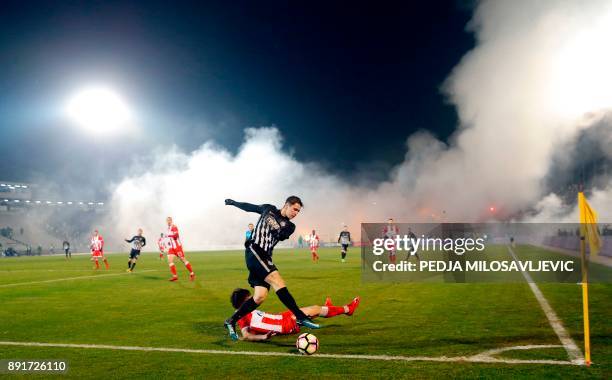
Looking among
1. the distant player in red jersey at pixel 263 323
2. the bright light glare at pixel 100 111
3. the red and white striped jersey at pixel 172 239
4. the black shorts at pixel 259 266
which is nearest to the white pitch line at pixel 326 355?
the distant player in red jersey at pixel 263 323

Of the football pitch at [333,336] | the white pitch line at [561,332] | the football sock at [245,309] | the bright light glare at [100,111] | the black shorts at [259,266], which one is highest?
the bright light glare at [100,111]

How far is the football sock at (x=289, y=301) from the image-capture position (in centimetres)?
738

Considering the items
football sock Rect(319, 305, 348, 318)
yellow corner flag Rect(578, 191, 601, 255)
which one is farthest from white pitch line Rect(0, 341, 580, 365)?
football sock Rect(319, 305, 348, 318)

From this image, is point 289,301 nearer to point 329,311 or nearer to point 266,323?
point 266,323

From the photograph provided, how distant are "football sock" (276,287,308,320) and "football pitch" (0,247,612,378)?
42cm

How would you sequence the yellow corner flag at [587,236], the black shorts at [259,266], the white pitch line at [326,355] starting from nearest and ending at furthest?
the yellow corner flag at [587,236] → the white pitch line at [326,355] → the black shorts at [259,266]

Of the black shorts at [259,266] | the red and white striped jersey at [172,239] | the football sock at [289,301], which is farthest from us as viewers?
the red and white striped jersey at [172,239]

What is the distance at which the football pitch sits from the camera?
19.2 ft

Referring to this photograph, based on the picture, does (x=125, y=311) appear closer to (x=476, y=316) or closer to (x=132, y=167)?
(x=476, y=316)

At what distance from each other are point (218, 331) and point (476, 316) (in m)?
4.81

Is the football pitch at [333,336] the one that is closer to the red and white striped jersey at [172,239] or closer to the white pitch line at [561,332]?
the white pitch line at [561,332]

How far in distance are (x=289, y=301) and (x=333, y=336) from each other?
100 cm

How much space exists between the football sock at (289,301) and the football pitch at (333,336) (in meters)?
0.42

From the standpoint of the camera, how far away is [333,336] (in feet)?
25.7
